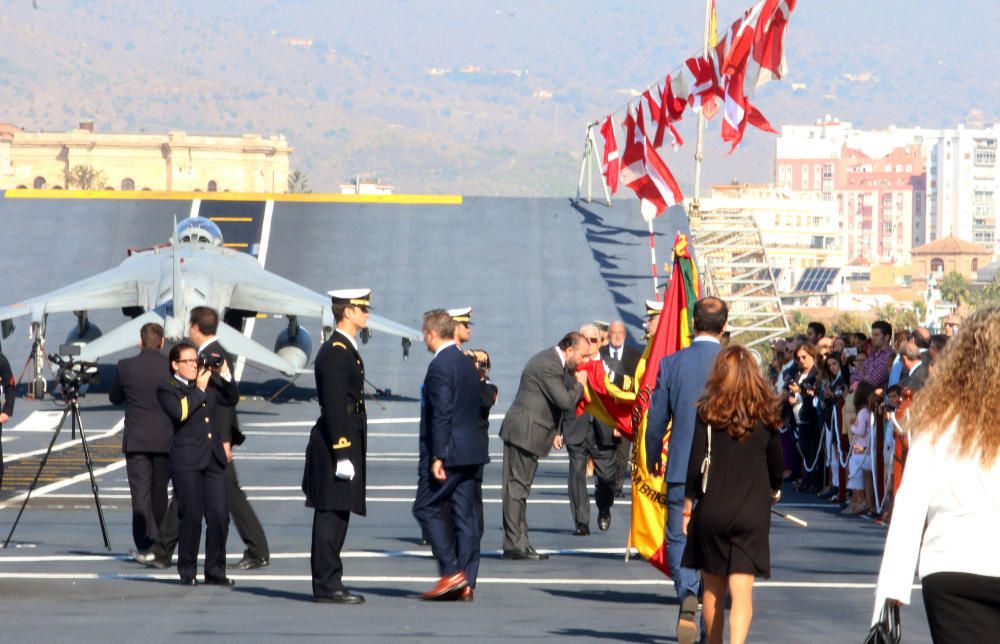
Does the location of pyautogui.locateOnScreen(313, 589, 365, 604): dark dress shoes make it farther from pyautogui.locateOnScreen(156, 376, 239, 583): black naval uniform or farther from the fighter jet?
the fighter jet

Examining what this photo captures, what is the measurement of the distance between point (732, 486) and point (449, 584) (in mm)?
3201

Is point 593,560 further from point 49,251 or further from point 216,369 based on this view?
point 49,251

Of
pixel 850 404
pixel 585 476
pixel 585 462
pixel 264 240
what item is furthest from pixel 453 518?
pixel 264 240

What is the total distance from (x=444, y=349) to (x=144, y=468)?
3266 mm

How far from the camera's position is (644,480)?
11141 mm

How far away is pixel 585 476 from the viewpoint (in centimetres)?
1522

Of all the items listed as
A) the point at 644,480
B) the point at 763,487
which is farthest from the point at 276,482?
the point at 763,487

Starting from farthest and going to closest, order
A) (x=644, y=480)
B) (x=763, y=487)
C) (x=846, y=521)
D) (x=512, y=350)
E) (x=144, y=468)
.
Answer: (x=512, y=350) < (x=846, y=521) < (x=144, y=468) < (x=644, y=480) < (x=763, y=487)

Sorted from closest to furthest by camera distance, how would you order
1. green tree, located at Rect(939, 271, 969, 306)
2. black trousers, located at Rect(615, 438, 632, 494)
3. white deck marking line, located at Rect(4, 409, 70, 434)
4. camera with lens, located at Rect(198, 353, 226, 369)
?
camera with lens, located at Rect(198, 353, 226, 369)
black trousers, located at Rect(615, 438, 632, 494)
white deck marking line, located at Rect(4, 409, 70, 434)
green tree, located at Rect(939, 271, 969, 306)

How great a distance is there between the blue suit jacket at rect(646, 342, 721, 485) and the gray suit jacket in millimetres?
3389

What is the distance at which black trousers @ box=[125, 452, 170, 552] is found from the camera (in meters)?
13.1

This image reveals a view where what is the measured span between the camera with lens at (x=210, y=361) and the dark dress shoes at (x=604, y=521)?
4.93 m

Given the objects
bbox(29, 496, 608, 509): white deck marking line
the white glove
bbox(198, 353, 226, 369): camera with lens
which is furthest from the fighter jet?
the white glove

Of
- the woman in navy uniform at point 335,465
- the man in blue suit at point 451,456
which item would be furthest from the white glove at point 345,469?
the man in blue suit at point 451,456
